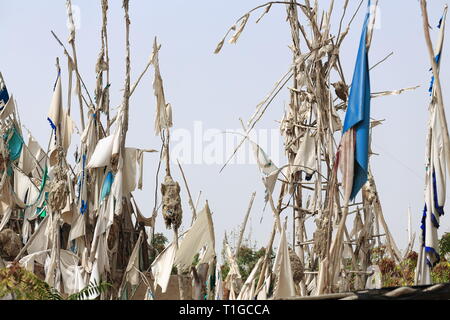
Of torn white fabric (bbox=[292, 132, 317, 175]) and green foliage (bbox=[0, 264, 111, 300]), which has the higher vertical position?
torn white fabric (bbox=[292, 132, 317, 175])

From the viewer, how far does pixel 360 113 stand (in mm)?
2398

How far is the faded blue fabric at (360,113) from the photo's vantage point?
7.73 ft

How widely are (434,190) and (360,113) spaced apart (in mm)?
341

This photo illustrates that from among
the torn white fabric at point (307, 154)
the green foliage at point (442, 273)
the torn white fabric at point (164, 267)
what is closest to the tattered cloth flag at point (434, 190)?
the torn white fabric at point (307, 154)

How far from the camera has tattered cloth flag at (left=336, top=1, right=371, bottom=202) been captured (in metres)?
2.35

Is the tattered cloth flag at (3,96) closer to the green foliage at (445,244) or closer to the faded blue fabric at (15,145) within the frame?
the faded blue fabric at (15,145)


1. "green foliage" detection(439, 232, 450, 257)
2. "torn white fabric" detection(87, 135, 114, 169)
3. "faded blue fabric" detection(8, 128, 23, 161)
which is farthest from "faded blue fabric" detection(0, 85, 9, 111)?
"green foliage" detection(439, 232, 450, 257)

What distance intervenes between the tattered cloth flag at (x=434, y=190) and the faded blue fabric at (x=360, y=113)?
0.70 ft

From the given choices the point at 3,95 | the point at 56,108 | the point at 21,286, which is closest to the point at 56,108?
the point at 56,108

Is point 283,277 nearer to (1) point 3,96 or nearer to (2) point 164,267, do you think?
(2) point 164,267

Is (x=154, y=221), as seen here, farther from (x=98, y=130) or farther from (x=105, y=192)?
(x=98, y=130)

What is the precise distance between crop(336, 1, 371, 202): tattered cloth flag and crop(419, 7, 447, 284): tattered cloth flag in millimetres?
217

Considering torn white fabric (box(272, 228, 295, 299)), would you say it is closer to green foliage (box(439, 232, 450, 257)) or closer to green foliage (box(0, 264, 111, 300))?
green foliage (box(0, 264, 111, 300))

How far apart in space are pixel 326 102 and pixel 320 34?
0.27 m
